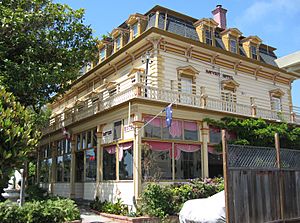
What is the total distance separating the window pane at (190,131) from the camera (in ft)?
53.6

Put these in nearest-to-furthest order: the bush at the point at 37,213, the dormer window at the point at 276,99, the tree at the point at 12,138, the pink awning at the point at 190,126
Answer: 1. the tree at the point at 12,138
2. the bush at the point at 37,213
3. the pink awning at the point at 190,126
4. the dormer window at the point at 276,99

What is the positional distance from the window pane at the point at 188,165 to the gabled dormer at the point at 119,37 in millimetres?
8830

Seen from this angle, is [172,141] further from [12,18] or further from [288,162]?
[12,18]

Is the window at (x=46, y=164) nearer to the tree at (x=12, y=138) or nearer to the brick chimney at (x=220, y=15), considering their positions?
the brick chimney at (x=220, y=15)

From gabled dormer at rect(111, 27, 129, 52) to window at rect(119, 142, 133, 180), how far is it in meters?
8.09

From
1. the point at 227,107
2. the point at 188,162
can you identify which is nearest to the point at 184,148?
the point at 188,162

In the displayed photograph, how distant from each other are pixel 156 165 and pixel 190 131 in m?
2.72

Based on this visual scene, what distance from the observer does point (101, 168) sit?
17.1 metres

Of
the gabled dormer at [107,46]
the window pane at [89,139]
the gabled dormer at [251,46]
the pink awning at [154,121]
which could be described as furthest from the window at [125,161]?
the gabled dormer at [251,46]

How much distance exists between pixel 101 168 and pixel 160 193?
4.82 meters

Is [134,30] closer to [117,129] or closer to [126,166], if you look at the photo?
[117,129]

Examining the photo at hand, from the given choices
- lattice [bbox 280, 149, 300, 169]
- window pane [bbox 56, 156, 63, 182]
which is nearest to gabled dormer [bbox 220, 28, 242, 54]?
lattice [bbox 280, 149, 300, 169]

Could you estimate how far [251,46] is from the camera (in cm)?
2311

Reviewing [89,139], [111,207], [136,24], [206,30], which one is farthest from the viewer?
[206,30]
